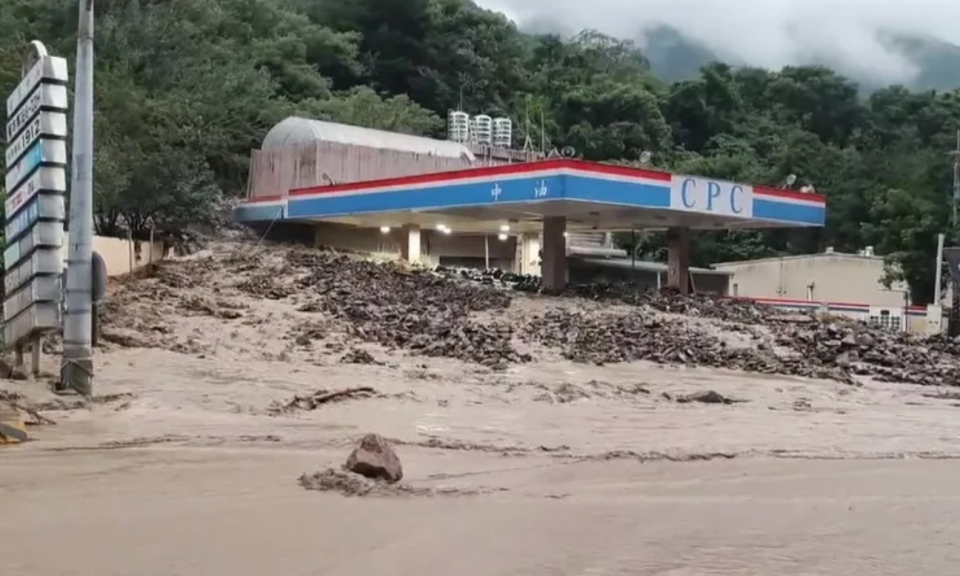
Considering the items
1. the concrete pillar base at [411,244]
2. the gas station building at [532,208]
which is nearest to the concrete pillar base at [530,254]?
the gas station building at [532,208]

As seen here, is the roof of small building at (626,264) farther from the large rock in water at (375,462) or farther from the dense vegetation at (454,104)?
the large rock in water at (375,462)

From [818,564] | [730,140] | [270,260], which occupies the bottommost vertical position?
[818,564]

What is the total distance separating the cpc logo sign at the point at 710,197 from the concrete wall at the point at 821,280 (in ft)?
47.0

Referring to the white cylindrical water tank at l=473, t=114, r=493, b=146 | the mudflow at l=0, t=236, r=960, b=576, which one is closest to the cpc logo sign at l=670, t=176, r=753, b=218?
the mudflow at l=0, t=236, r=960, b=576

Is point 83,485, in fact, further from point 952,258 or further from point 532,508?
point 952,258

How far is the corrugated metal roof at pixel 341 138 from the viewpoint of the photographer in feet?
113

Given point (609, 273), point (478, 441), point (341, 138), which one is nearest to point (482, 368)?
point (478, 441)

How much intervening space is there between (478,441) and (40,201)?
5.69 metres

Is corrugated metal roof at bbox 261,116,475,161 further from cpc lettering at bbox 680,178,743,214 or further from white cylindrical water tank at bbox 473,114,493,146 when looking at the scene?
cpc lettering at bbox 680,178,743,214

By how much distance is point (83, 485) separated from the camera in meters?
5.96

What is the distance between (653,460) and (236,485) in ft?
10.6

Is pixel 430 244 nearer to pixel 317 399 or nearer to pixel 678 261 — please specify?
pixel 678 261

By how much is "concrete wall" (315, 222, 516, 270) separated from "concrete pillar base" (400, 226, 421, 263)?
0.31 meters

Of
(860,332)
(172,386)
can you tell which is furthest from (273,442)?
(860,332)
